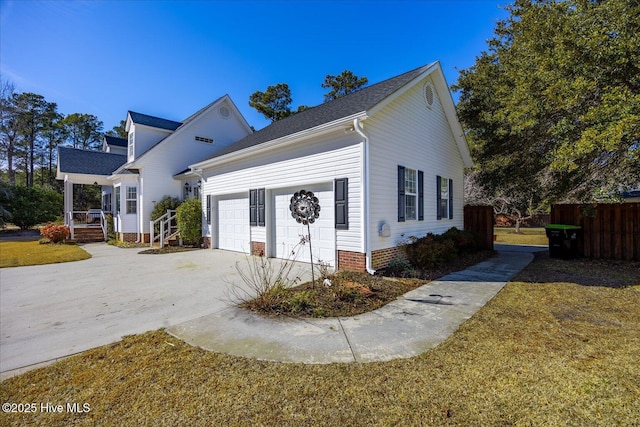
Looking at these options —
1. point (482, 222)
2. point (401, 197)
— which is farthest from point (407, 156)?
point (482, 222)

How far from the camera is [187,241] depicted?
1302 centimetres

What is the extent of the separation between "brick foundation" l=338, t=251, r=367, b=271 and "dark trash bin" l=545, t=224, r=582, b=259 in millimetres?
7124

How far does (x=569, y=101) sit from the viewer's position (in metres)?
6.42

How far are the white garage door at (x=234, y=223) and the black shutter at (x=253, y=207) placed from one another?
2.02ft

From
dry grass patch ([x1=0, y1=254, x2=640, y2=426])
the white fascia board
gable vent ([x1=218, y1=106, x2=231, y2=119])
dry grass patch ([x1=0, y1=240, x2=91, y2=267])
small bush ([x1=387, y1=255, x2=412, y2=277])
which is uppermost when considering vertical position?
gable vent ([x1=218, y1=106, x2=231, y2=119])

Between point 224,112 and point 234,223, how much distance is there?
943cm

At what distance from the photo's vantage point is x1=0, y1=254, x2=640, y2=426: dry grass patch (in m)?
2.22

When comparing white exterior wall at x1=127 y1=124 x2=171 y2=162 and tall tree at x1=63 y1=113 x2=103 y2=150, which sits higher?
tall tree at x1=63 y1=113 x2=103 y2=150

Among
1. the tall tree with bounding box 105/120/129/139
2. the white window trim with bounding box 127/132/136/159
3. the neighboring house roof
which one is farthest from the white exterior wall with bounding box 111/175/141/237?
the tall tree with bounding box 105/120/129/139

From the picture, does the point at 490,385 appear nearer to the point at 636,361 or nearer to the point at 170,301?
the point at 636,361

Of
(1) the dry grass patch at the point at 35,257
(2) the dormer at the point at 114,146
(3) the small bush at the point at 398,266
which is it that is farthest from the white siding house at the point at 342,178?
(2) the dormer at the point at 114,146

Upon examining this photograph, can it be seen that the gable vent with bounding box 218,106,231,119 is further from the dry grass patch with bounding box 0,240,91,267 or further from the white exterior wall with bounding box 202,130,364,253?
the dry grass patch with bounding box 0,240,91,267

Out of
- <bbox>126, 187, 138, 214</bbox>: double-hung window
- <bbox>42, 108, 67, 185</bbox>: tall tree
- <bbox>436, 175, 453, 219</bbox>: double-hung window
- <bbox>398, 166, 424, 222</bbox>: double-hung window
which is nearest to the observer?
<bbox>398, 166, 424, 222</bbox>: double-hung window

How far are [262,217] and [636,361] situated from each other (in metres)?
8.80
